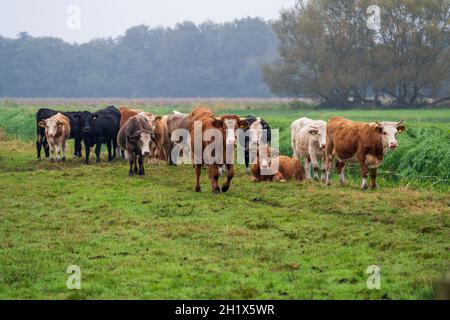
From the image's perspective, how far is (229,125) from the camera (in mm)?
16109

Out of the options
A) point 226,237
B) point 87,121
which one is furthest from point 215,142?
point 87,121

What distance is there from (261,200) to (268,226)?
120 inches

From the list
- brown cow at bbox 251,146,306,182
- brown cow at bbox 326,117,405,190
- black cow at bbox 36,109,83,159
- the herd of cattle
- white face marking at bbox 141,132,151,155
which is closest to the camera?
brown cow at bbox 326,117,405,190

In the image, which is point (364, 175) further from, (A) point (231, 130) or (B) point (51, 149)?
(B) point (51, 149)

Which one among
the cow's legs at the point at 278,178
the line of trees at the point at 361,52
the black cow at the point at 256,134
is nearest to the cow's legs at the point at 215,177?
the cow's legs at the point at 278,178

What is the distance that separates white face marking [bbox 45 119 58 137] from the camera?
76.2 ft

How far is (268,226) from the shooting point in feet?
40.7

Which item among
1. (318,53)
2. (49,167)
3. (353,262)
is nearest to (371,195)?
(353,262)

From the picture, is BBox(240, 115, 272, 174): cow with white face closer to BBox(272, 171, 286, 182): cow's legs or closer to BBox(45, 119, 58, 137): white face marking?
BBox(272, 171, 286, 182): cow's legs

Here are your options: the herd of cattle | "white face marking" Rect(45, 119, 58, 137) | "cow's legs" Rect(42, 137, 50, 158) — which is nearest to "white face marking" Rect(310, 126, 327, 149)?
the herd of cattle

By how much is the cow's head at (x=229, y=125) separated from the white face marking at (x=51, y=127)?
334 inches

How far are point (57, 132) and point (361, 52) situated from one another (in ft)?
122

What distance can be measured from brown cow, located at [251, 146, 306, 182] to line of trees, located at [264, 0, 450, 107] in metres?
36.0

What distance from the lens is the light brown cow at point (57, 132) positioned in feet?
76.5
